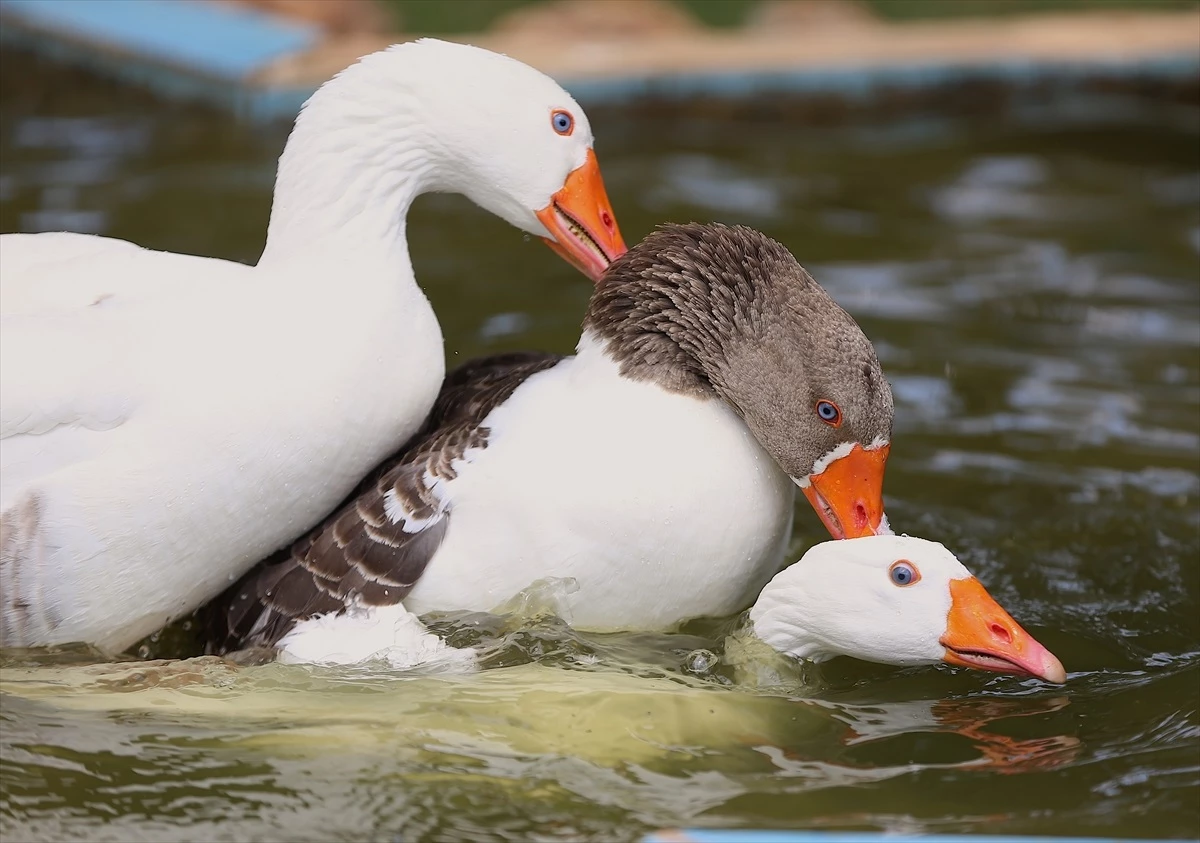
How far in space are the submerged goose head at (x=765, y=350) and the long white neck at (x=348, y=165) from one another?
66 cm

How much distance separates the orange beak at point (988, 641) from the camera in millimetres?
4199

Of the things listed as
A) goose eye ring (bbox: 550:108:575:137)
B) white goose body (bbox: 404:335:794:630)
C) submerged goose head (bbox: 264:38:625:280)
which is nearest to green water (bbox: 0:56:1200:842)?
white goose body (bbox: 404:335:794:630)

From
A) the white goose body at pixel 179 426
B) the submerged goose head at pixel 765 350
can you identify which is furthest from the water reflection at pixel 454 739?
the submerged goose head at pixel 765 350

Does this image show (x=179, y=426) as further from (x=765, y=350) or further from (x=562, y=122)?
(x=765, y=350)

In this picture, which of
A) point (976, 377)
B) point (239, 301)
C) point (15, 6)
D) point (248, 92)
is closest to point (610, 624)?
point (239, 301)

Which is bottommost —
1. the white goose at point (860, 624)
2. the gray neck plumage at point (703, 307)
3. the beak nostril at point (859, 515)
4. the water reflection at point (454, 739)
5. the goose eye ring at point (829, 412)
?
the water reflection at point (454, 739)

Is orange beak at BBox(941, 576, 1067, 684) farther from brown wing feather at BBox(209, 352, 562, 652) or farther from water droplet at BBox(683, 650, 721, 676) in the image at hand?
brown wing feather at BBox(209, 352, 562, 652)

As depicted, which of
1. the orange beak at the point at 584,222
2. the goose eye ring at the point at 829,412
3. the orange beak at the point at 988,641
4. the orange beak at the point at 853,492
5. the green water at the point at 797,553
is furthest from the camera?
the orange beak at the point at 584,222

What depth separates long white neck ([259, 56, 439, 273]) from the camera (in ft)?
14.8

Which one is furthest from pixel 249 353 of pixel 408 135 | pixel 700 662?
pixel 700 662

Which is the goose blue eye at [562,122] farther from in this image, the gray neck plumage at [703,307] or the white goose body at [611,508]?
the white goose body at [611,508]

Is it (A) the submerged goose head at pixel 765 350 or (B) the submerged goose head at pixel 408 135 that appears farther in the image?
(B) the submerged goose head at pixel 408 135

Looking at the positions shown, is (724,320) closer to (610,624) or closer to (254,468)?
(610,624)

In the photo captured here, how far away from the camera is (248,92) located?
10.6 metres
